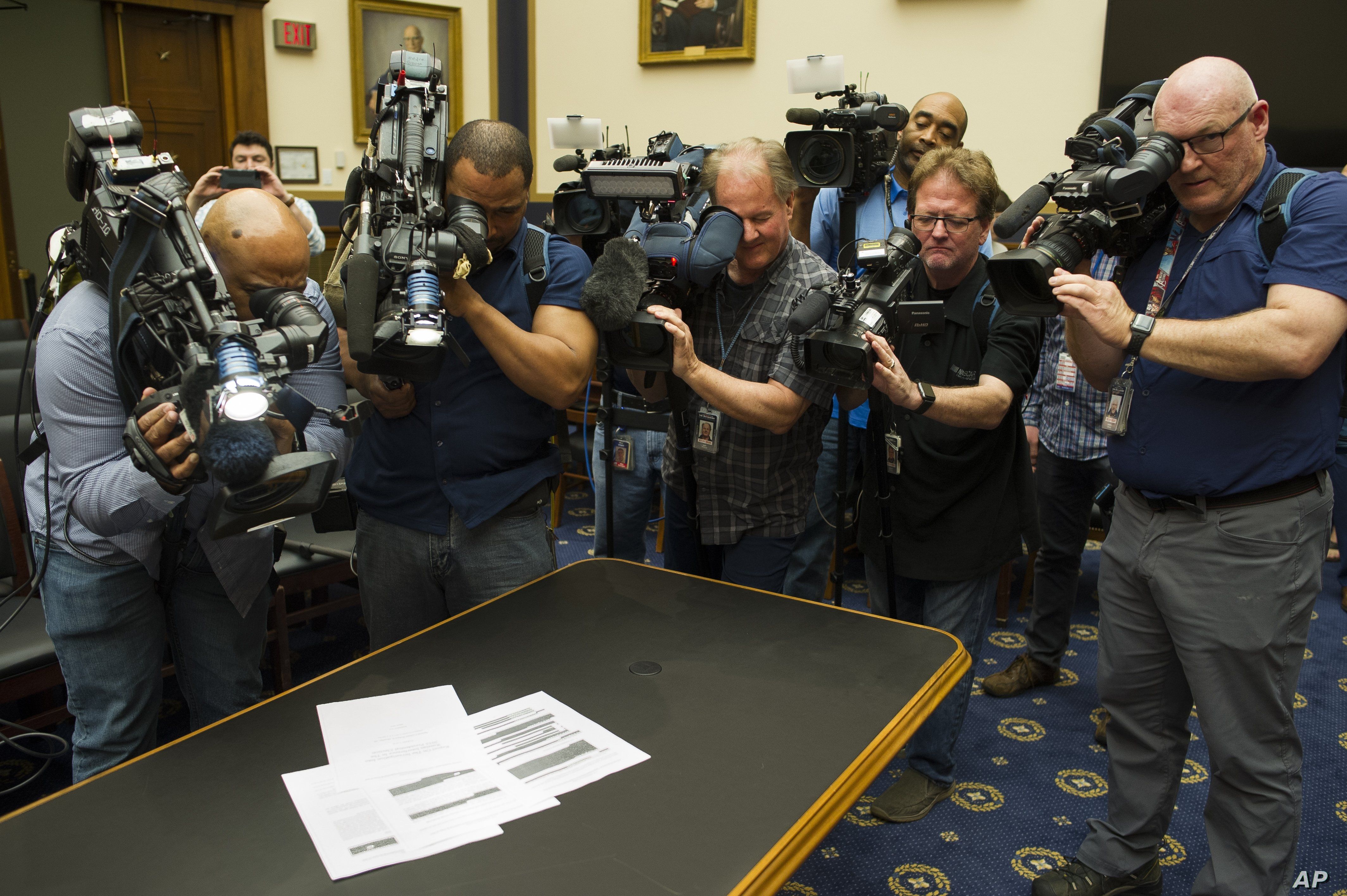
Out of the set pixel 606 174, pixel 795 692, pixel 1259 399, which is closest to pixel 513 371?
pixel 606 174

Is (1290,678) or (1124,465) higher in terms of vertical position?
(1124,465)

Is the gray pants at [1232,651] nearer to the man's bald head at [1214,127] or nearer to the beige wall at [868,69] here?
the man's bald head at [1214,127]

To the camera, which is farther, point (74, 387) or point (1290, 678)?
point (1290, 678)

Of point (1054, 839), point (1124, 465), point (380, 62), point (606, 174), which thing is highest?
point (380, 62)

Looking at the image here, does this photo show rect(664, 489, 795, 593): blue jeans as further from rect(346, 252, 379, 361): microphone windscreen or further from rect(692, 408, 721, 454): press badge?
rect(346, 252, 379, 361): microphone windscreen

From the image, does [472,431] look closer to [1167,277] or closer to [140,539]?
[140,539]

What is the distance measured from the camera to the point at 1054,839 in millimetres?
2150

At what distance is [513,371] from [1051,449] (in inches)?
74.1

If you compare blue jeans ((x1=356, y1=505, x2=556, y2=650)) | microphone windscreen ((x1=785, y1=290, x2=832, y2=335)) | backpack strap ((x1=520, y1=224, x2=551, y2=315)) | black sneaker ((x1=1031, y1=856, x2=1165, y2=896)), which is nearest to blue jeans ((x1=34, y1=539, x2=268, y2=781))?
blue jeans ((x1=356, y1=505, x2=556, y2=650))

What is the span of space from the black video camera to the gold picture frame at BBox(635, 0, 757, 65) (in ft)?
11.3

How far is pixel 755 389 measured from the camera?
5.91ft

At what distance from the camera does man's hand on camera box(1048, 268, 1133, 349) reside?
1.54 meters

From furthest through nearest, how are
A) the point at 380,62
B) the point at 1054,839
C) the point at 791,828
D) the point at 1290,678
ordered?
the point at 380,62
the point at 1054,839
the point at 1290,678
the point at 791,828

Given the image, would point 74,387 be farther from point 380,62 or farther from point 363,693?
point 380,62
